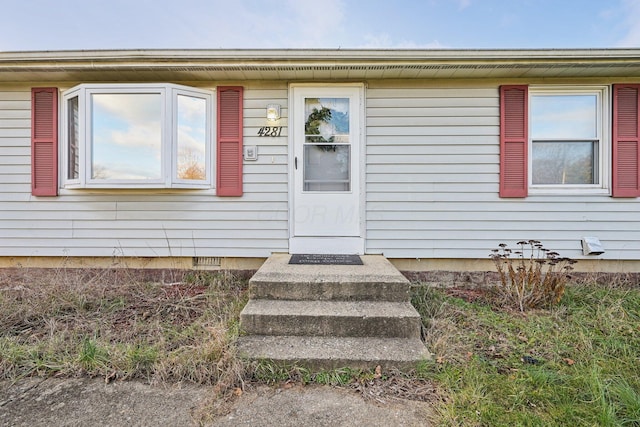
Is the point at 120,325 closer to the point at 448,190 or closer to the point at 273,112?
the point at 273,112

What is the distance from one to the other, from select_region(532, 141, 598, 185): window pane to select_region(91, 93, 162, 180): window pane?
4636mm

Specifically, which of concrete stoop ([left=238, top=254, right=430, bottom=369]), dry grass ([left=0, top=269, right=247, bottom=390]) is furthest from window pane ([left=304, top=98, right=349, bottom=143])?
dry grass ([left=0, top=269, right=247, bottom=390])

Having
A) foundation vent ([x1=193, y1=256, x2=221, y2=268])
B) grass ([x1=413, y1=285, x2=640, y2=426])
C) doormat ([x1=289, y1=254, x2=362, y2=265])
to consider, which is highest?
doormat ([x1=289, y1=254, x2=362, y2=265])

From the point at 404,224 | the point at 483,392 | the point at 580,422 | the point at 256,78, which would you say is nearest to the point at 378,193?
the point at 404,224

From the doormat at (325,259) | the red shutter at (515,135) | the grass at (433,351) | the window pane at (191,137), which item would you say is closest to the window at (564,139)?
the red shutter at (515,135)

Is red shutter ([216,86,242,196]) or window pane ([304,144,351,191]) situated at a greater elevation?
red shutter ([216,86,242,196])

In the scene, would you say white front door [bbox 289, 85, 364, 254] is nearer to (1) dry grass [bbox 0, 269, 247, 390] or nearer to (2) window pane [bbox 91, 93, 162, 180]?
(1) dry grass [bbox 0, 269, 247, 390]

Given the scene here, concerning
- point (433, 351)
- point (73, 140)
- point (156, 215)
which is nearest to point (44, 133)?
point (73, 140)

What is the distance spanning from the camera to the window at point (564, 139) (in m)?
3.65

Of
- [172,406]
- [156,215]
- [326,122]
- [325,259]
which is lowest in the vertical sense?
[172,406]

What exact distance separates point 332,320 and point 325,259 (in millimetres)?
1171

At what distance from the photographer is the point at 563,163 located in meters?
3.70

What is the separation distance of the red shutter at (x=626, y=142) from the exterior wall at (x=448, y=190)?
453mm

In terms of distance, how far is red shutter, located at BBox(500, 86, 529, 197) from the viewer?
3596 mm
